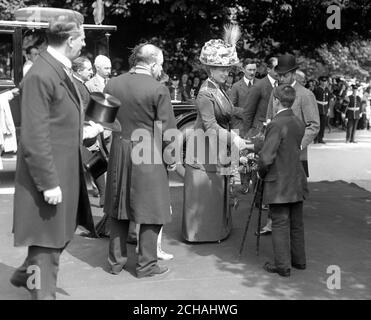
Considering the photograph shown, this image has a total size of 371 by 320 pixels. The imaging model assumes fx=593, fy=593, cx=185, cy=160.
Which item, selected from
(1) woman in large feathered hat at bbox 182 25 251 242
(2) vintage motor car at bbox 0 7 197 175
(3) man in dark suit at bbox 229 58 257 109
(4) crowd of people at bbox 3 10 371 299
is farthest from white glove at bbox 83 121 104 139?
(2) vintage motor car at bbox 0 7 197 175

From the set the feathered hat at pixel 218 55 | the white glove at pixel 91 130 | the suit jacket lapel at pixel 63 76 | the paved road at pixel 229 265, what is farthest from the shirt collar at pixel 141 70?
the paved road at pixel 229 265

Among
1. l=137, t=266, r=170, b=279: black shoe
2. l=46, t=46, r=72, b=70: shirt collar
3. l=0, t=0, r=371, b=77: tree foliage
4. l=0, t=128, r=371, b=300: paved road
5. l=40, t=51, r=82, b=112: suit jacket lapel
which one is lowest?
l=0, t=128, r=371, b=300: paved road

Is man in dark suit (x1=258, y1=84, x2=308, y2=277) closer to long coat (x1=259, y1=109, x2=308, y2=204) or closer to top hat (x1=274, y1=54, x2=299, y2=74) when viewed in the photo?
long coat (x1=259, y1=109, x2=308, y2=204)

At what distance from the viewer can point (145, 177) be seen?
493 centimetres

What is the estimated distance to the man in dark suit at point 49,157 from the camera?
3648 millimetres

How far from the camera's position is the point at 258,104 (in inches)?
298

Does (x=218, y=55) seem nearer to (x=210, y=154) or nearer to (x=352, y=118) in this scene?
(x=210, y=154)

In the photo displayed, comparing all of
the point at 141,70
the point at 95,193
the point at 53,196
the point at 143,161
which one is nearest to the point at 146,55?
the point at 141,70

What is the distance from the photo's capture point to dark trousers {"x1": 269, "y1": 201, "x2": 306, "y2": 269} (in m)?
5.07

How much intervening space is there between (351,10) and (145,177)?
13417 millimetres

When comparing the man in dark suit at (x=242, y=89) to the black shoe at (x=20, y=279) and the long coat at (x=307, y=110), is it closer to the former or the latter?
the long coat at (x=307, y=110)

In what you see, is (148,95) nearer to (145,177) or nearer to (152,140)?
(152,140)

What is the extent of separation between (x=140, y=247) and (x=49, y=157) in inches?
62.6
